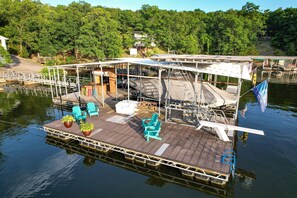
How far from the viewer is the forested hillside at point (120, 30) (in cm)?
4097

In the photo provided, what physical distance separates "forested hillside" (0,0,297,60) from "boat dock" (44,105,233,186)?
30.4 m

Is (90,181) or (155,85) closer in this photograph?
(90,181)

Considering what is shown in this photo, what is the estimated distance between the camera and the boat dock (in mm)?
8133

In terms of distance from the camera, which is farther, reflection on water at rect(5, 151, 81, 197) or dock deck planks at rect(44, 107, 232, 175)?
dock deck planks at rect(44, 107, 232, 175)

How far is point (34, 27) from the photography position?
4338cm

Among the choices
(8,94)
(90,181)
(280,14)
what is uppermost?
(280,14)

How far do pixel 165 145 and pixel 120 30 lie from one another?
187ft

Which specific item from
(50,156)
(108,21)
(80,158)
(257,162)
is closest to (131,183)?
(80,158)

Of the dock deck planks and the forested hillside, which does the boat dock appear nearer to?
the dock deck planks

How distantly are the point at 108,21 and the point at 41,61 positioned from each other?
1772cm

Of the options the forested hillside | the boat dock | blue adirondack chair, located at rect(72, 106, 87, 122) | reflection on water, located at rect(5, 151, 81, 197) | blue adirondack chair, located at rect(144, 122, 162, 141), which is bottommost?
reflection on water, located at rect(5, 151, 81, 197)

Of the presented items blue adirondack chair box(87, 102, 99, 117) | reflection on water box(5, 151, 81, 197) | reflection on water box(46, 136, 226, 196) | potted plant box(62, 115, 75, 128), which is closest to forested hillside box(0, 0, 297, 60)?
blue adirondack chair box(87, 102, 99, 117)

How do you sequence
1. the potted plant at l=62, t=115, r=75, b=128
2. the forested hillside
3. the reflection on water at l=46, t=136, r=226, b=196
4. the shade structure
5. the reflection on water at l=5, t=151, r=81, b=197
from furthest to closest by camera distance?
the forested hillside → the shade structure → the potted plant at l=62, t=115, r=75, b=128 → the reflection on water at l=46, t=136, r=226, b=196 → the reflection on water at l=5, t=151, r=81, b=197

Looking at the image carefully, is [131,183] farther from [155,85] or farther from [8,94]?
[8,94]
